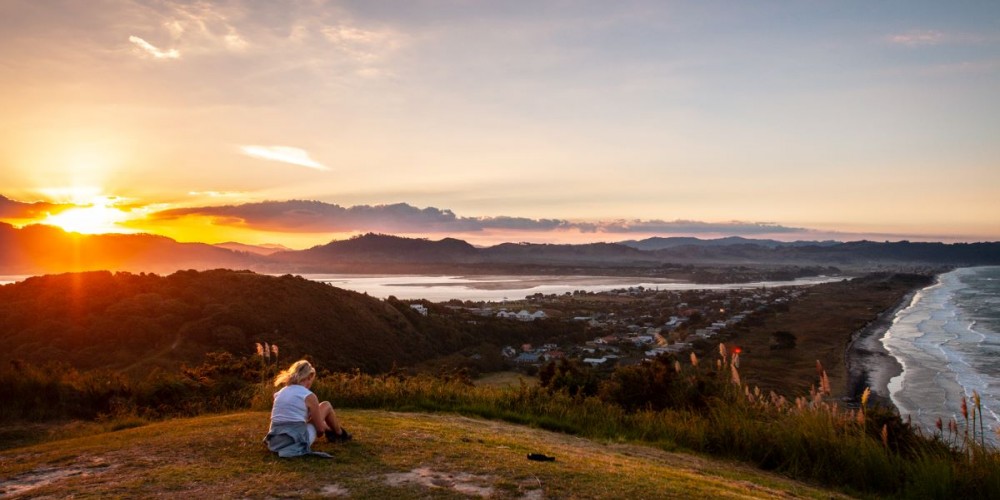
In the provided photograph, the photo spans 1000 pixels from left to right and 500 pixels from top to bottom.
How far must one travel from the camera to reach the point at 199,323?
2697cm

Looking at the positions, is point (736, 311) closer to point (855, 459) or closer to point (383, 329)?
point (383, 329)

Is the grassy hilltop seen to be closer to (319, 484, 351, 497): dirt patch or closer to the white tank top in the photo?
(319, 484, 351, 497): dirt patch

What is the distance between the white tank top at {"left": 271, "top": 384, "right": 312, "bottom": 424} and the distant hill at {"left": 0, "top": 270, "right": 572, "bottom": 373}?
56.7ft

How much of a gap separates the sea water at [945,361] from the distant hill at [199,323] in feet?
70.7

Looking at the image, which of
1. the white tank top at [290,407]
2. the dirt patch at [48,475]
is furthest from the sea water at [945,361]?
the dirt patch at [48,475]

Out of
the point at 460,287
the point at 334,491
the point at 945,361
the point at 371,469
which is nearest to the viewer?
the point at 334,491

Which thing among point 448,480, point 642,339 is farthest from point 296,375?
point 642,339

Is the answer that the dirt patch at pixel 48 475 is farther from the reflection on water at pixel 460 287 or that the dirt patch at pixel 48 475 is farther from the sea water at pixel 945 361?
the reflection on water at pixel 460 287

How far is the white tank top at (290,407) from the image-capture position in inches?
259

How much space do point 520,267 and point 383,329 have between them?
131869 mm

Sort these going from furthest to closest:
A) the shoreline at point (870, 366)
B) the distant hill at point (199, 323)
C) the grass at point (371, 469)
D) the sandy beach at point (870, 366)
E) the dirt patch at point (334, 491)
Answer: the sandy beach at point (870, 366), the shoreline at point (870, 366), the distant hill at point (199, 323), the grass at point (371, 469), the dirt patch at point (334, 491)

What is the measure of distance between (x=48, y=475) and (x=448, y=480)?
3.94 metres

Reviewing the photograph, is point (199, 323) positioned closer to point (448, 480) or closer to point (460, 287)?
point (448, 480)

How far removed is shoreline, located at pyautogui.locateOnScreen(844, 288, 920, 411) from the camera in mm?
26391
